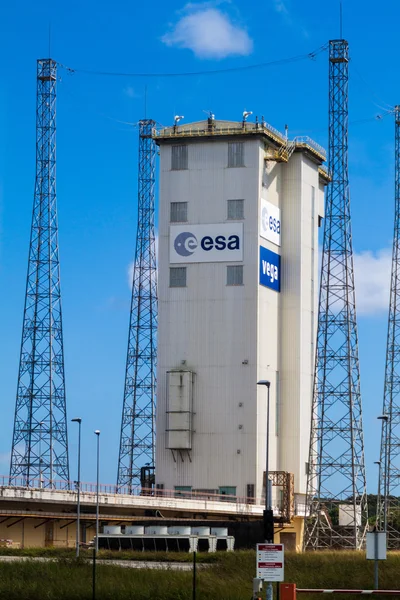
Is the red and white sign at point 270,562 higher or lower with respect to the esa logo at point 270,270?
lower

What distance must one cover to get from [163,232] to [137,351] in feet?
40.9

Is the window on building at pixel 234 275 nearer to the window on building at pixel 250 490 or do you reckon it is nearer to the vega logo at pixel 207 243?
the vega logo at pixel 207 243

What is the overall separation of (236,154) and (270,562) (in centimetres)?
7784

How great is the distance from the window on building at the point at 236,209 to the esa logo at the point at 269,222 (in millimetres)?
2086

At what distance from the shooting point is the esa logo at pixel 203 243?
110 metres

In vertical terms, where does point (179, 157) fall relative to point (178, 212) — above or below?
above

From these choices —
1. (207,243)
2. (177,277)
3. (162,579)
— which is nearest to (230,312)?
(177,277)

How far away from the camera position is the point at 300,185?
116 meters

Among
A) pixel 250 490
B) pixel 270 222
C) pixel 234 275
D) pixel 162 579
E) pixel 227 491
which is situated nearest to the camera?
pixel 162 579

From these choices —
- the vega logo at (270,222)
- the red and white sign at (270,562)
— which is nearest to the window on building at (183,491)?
the vega logo at (270,222)

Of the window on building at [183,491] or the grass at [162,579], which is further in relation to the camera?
the window on building at [183,491]

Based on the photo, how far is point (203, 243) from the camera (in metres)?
111

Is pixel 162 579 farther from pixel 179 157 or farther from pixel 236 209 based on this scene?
pixel 179 157

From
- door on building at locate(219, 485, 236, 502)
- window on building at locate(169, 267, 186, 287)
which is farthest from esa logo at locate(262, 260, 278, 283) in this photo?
door on building at locate(219, 485, 236, 502)
